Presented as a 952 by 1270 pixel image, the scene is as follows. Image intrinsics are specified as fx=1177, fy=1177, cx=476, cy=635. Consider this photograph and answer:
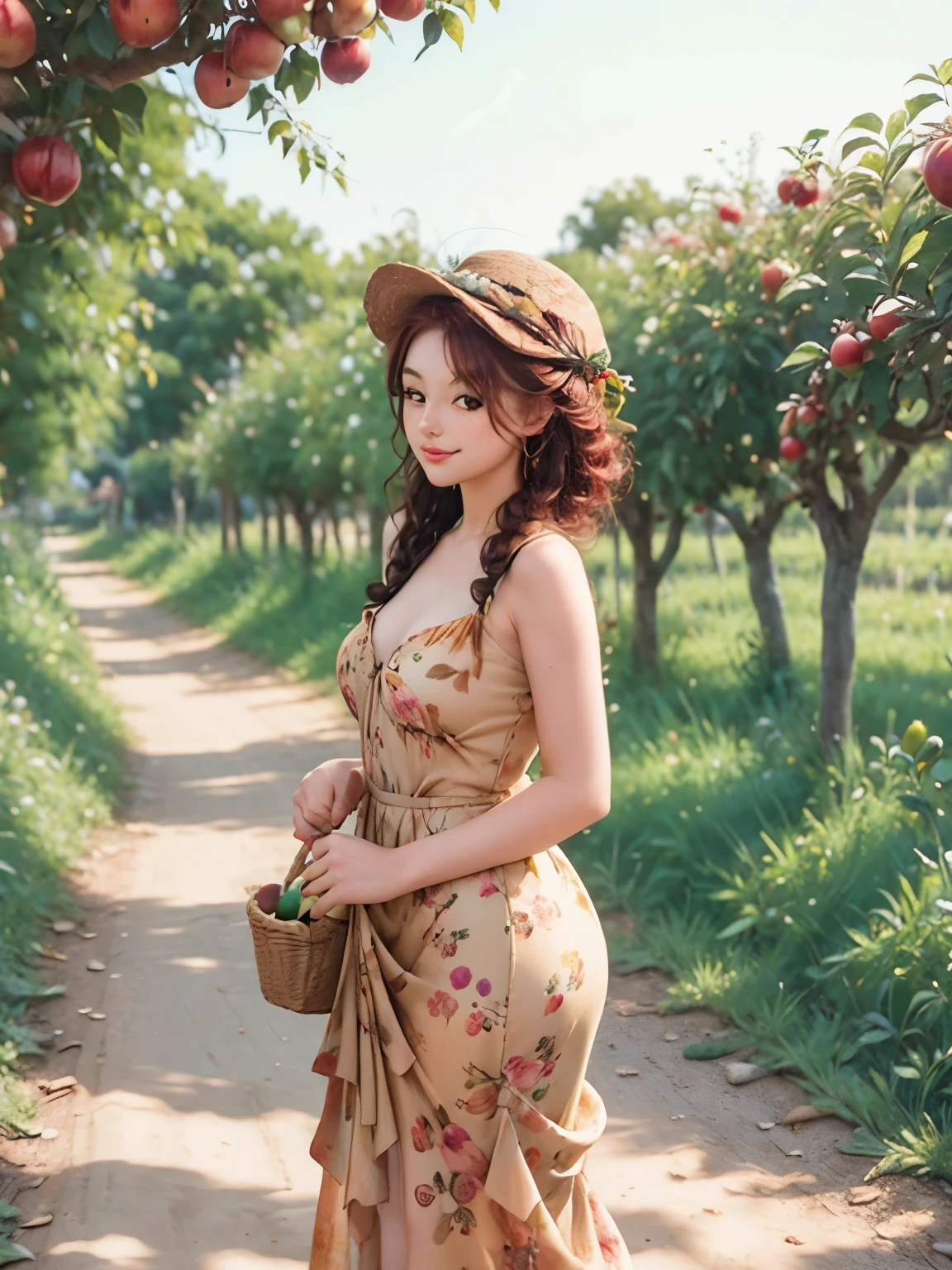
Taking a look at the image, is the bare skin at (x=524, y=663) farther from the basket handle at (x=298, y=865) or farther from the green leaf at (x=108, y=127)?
the green leaf at (x=108, y=127)

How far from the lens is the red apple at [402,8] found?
2.10 meters

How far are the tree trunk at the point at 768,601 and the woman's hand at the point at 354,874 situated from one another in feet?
16.0

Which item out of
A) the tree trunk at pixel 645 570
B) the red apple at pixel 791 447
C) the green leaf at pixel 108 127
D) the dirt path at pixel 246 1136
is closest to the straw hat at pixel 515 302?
the green leaf at pixel 108 127

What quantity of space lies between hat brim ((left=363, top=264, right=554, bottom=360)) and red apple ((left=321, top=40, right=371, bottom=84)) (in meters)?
0.57

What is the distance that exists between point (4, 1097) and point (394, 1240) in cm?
175

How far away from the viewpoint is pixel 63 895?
4.84 meters

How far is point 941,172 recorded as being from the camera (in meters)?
1.71

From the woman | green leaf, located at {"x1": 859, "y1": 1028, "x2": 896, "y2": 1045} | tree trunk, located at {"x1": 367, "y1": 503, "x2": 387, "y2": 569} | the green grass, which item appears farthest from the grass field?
tree trunk, located at {"x1": 367, "y1": 503, "x2": 387, "y2": 569}

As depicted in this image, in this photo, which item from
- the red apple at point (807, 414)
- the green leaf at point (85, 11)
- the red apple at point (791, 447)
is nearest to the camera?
the green leaf at point (85, 11)

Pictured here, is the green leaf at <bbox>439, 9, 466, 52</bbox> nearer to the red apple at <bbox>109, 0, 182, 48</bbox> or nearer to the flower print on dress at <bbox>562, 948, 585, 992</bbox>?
the red apple at <bbox>109, 0, 182, 48</bbox>

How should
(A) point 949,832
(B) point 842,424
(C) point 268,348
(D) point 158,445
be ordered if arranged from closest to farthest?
(A) point 949,832 → (B) point 842,424 → (C) point 268,348 → (D) point 158,445

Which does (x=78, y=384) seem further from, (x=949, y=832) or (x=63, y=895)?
(x=949, y=832)

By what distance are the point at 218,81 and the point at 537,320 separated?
2.81ft

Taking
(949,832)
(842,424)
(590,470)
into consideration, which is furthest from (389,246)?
(590,470)
